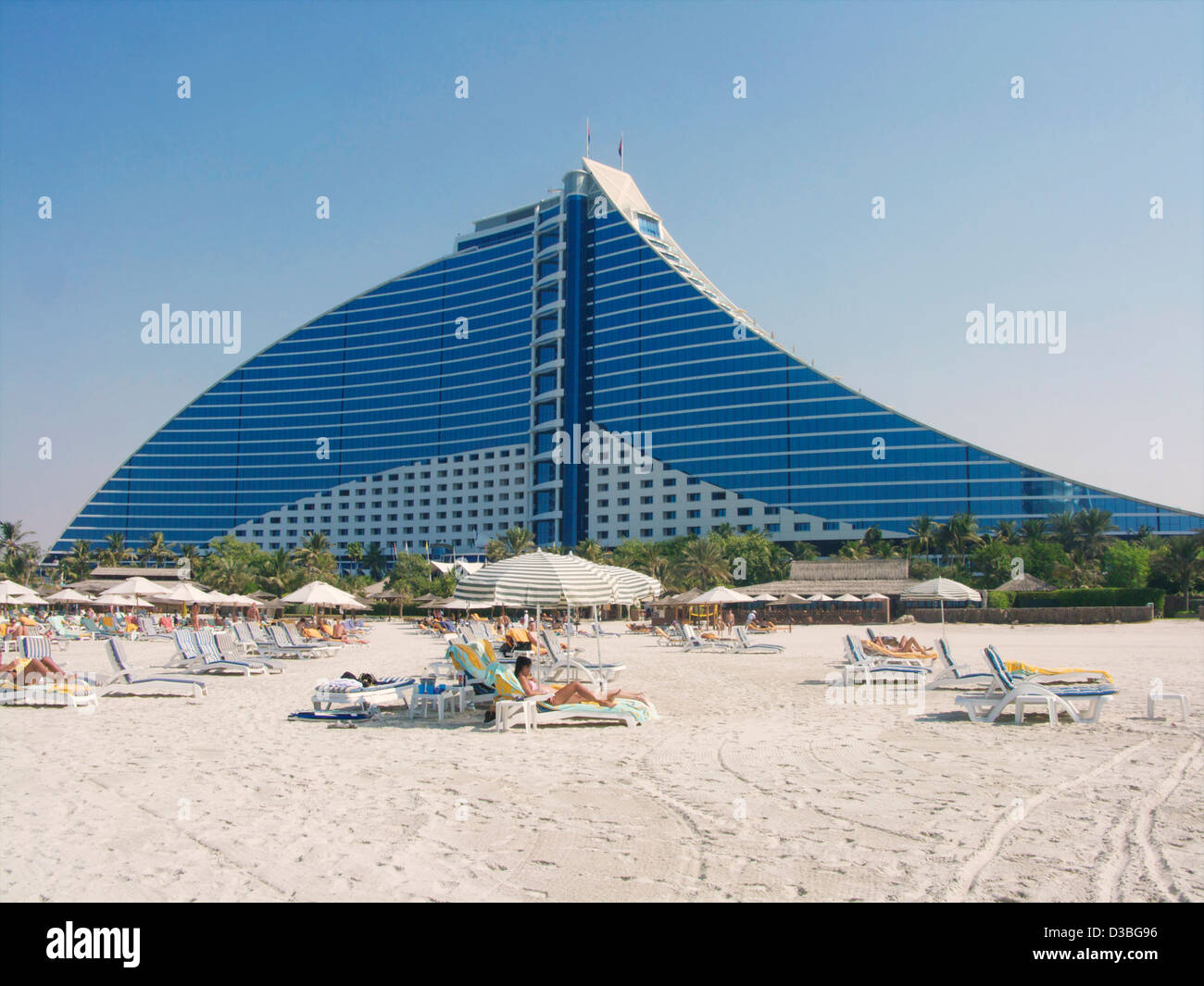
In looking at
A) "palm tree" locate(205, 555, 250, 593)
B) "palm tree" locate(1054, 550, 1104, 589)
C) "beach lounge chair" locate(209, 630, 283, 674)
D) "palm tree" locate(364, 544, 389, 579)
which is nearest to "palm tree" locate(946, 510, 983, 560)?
"palm tree" locate(1054, 550, 1104, 589)

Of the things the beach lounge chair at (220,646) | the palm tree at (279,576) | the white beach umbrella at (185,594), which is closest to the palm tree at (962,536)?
the palm tree at (279,576)

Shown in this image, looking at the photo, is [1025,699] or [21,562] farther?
[21,562]

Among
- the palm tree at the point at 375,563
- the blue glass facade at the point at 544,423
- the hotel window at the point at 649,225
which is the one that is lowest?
the palm tree at the point at 375,563

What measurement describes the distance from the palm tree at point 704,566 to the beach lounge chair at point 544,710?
50.7 metres

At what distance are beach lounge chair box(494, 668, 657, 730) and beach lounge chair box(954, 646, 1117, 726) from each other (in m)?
3.82

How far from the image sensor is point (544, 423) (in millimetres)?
107062

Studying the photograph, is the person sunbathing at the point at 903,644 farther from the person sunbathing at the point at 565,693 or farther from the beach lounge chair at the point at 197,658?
the beach lounge chair at the point at 197,658

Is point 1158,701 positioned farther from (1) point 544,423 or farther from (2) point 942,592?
(1) point 544,423

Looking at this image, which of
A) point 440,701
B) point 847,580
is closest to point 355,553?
point 847,580

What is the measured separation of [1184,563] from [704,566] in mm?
28088

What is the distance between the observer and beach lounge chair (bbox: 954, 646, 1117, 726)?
10.3 metres

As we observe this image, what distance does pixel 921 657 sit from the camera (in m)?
20.0

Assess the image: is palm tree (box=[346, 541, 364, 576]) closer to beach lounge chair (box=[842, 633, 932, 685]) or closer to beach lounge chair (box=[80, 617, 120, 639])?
beach lounge chair (box=[80, 617, 120, 639])

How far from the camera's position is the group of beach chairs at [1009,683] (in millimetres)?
10383
